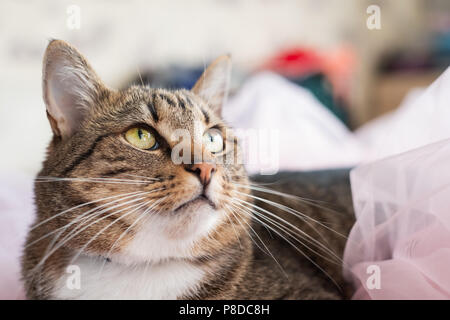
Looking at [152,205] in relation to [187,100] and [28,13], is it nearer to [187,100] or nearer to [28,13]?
[187,100]

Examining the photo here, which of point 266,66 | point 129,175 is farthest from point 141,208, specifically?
point 266,66

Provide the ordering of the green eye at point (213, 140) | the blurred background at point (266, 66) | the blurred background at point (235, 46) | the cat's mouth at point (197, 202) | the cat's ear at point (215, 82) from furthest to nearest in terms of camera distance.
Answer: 1. the blurred background at point (235, 46)
2. the blurred background at point (266, 66)
3. the cat's ear at point (215, 82)
4. the green eye at point (213, 140)
5. the cat's mouth at point (197, 202)

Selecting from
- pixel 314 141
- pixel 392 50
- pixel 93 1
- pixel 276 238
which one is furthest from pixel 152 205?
pixel 392 50

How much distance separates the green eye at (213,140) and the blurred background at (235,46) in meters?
0.23

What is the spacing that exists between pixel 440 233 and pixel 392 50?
146 inches

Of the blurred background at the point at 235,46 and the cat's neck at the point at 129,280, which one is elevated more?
the blurred background at the point at 235,46

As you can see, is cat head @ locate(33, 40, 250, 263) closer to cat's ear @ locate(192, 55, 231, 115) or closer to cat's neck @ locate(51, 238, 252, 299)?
cat's neck @ locate(51, 238, 252, 299)

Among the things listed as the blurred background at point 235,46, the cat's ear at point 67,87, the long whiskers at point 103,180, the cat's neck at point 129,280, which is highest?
the blurred background at point 235,46

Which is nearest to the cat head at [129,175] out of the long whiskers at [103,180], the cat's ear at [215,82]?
the long whiskers at [103,180]

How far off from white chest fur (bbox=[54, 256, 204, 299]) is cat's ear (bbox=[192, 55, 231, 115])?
1.27 ft

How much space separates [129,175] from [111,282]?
176 millimetres

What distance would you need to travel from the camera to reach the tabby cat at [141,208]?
22.9 inches

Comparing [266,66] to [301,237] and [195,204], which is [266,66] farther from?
[195,204]

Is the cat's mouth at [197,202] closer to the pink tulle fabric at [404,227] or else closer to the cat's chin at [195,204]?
the cat's chin at [195,204]
